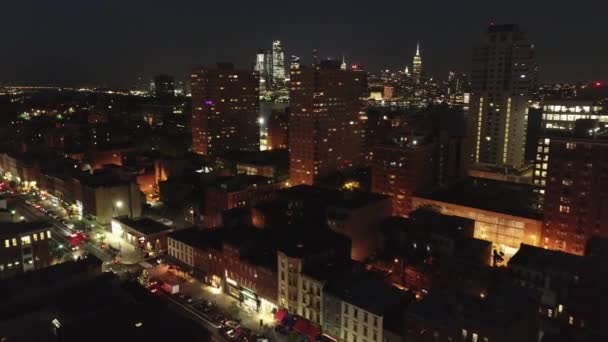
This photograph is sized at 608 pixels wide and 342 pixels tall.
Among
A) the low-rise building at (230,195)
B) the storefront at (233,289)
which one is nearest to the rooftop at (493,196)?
the low-rise building at (230,195)

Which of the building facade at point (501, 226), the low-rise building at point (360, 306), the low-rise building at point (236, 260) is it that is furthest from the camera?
the building facade at point (501, 226)

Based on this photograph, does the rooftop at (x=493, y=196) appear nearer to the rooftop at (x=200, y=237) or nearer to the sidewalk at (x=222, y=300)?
the rooftop at (x=200, y=237)

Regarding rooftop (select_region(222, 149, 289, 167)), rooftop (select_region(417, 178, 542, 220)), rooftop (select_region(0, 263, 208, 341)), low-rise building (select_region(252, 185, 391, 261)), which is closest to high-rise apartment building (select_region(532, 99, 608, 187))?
rooftop (select_region(417, 178, 542, 220))

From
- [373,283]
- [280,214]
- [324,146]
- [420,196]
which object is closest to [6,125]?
[324,146]

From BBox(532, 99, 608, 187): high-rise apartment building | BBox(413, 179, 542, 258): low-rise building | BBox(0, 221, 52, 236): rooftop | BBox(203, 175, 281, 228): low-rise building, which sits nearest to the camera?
BBox(0, 221, 52, 236): rooftop

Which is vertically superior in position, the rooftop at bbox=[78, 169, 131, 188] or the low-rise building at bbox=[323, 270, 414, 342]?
the rooftop at bbox=[78, 169, 131, 188]

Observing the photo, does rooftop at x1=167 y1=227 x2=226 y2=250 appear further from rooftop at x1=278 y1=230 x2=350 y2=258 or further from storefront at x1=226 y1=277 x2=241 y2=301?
rooftop at x1=278 y1=230 x2=350 y2=258

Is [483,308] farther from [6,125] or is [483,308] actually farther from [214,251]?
[6,125]
